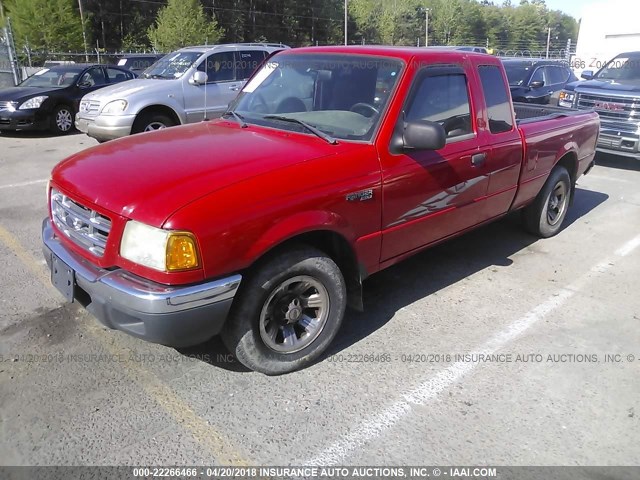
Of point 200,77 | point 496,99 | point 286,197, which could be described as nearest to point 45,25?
point 200,77

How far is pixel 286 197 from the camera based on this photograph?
9.36ft

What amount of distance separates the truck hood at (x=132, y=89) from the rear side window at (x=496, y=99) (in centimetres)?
649

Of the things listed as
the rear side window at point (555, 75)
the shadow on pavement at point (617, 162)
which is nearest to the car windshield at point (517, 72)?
the rear side window at point (555, 75)

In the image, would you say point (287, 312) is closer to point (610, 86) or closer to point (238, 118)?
point (238, 118)

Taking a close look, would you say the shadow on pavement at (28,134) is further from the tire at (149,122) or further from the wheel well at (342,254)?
the wheel well at (342,254)

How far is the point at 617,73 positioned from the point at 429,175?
8829 millimetres

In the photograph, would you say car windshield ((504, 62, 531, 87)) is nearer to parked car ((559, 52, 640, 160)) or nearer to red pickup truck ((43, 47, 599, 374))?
parked car ((559, 52, 640, 160))

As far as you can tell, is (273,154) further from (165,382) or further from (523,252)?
(523,252)

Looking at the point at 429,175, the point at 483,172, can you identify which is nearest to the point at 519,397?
the point at 429,175

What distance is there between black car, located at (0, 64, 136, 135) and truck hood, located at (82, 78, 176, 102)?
2567mm

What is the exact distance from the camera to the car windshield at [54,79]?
12.0 metres

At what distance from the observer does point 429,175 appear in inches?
142

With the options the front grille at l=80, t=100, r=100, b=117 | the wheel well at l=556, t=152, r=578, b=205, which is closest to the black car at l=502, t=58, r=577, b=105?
the wheel well at l=556, t=152, r=578, b=205

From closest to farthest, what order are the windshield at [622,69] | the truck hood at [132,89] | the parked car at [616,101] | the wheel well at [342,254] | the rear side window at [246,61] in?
the wheel well at [342,254] → the parked car at [616,101] → the truck hood at [132,89] → the windshield at [622,69] → the rear side window at [246,61]
